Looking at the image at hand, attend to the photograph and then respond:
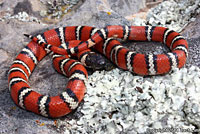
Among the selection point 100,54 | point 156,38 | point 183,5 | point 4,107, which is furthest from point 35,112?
point 183,5

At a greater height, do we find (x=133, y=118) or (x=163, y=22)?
(x=163, y=22)

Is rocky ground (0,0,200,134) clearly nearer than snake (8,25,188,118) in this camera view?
Yes

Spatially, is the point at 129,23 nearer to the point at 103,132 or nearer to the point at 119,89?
the point at 119,89

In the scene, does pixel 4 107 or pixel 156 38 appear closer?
pixel 4 107

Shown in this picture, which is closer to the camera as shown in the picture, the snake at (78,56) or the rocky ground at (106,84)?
the rocky ground at (106,84)
